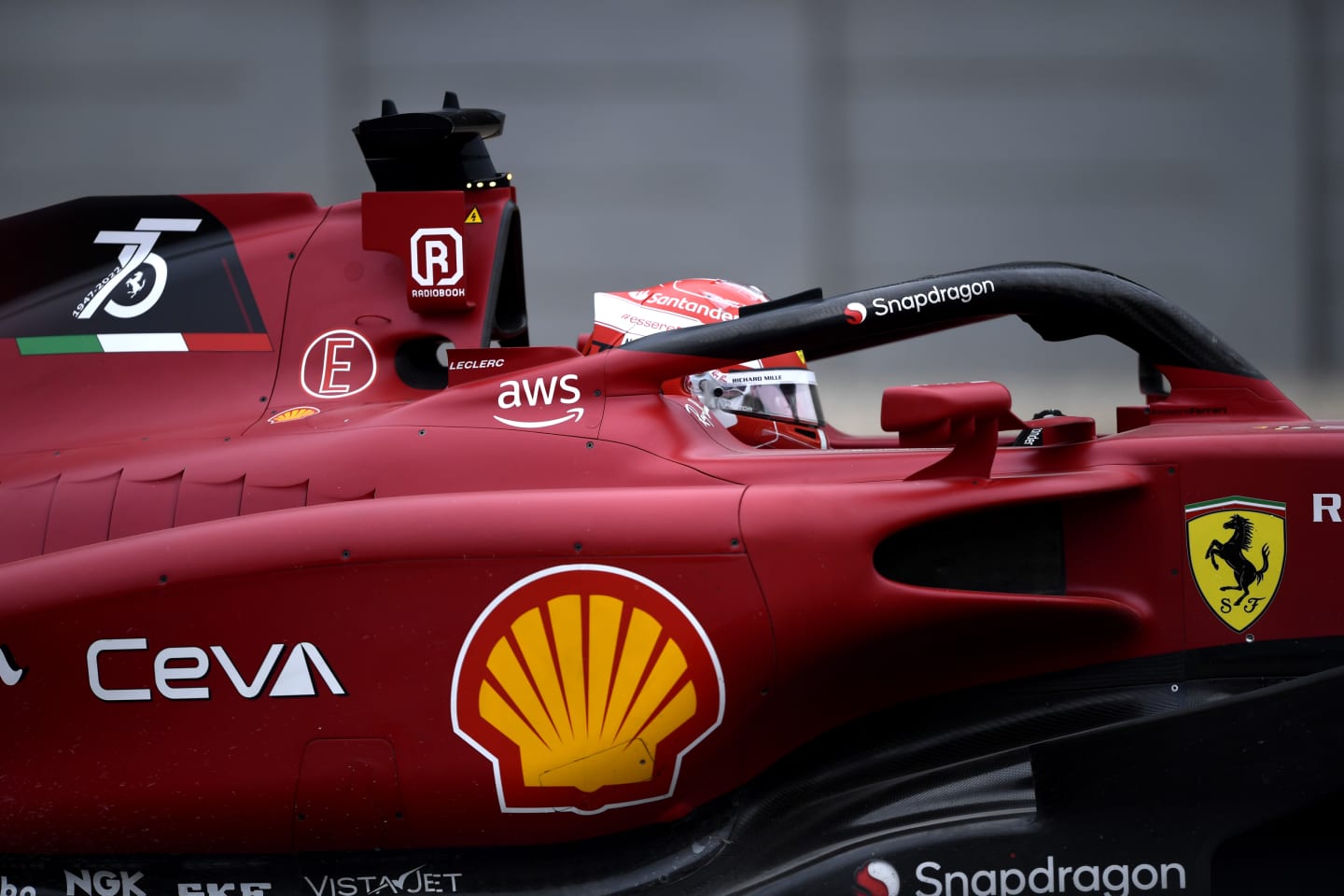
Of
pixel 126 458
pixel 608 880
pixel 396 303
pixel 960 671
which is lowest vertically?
pixel 608 880

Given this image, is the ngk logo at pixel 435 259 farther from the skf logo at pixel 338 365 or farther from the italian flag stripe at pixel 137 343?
the italian flag stripe at pixel 137 343

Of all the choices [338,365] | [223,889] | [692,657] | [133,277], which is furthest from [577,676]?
[133,277]

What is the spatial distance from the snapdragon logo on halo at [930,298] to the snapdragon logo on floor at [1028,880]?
3.56 feet

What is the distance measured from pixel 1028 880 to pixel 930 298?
1148 mm

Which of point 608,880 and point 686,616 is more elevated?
point 686,616

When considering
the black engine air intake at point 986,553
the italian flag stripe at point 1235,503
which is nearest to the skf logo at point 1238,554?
the italian flag stripe at point 1235,503

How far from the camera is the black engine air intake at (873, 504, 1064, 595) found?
2297mm

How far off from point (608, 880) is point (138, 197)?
2.06 meters

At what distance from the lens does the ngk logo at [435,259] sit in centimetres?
289

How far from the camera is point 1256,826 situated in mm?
2125

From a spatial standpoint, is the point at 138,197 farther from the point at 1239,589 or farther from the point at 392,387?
the point at 1239,589

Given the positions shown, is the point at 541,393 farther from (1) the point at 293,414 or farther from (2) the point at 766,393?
(2) the point at 766,393

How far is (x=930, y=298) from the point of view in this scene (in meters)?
2.44

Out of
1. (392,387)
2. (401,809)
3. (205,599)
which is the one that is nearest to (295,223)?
(392,387)
